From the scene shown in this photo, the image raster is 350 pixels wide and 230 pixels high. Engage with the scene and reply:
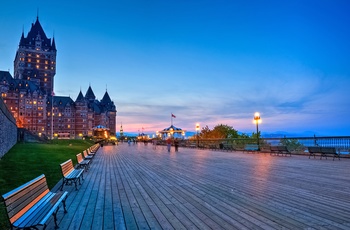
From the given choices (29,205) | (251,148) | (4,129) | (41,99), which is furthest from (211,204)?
(41,99)

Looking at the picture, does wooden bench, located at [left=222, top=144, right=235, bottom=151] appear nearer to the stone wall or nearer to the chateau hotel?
the stone wall

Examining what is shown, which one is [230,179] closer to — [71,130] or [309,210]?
[309,210]

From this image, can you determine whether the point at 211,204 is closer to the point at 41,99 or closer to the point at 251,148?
the point at 251,148

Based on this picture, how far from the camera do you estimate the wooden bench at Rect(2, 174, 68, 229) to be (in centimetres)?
364

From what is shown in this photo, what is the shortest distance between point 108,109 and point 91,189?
147 meters

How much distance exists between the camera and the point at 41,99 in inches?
4035

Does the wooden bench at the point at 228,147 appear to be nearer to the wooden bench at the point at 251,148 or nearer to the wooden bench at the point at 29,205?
the wooden bench at the point at 251,148

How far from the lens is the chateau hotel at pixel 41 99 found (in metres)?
97.3

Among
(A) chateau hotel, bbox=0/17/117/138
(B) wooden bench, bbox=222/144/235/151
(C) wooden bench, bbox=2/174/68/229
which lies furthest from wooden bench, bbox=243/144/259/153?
(A) chateau hotel, bbox=0/17/117/138

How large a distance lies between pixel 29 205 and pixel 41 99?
110 metres

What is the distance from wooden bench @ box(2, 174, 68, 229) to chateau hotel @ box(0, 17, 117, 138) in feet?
340

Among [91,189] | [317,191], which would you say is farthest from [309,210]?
[91,189]

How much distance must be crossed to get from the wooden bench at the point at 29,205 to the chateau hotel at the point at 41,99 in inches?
4080

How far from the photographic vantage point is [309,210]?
5.61 meters
